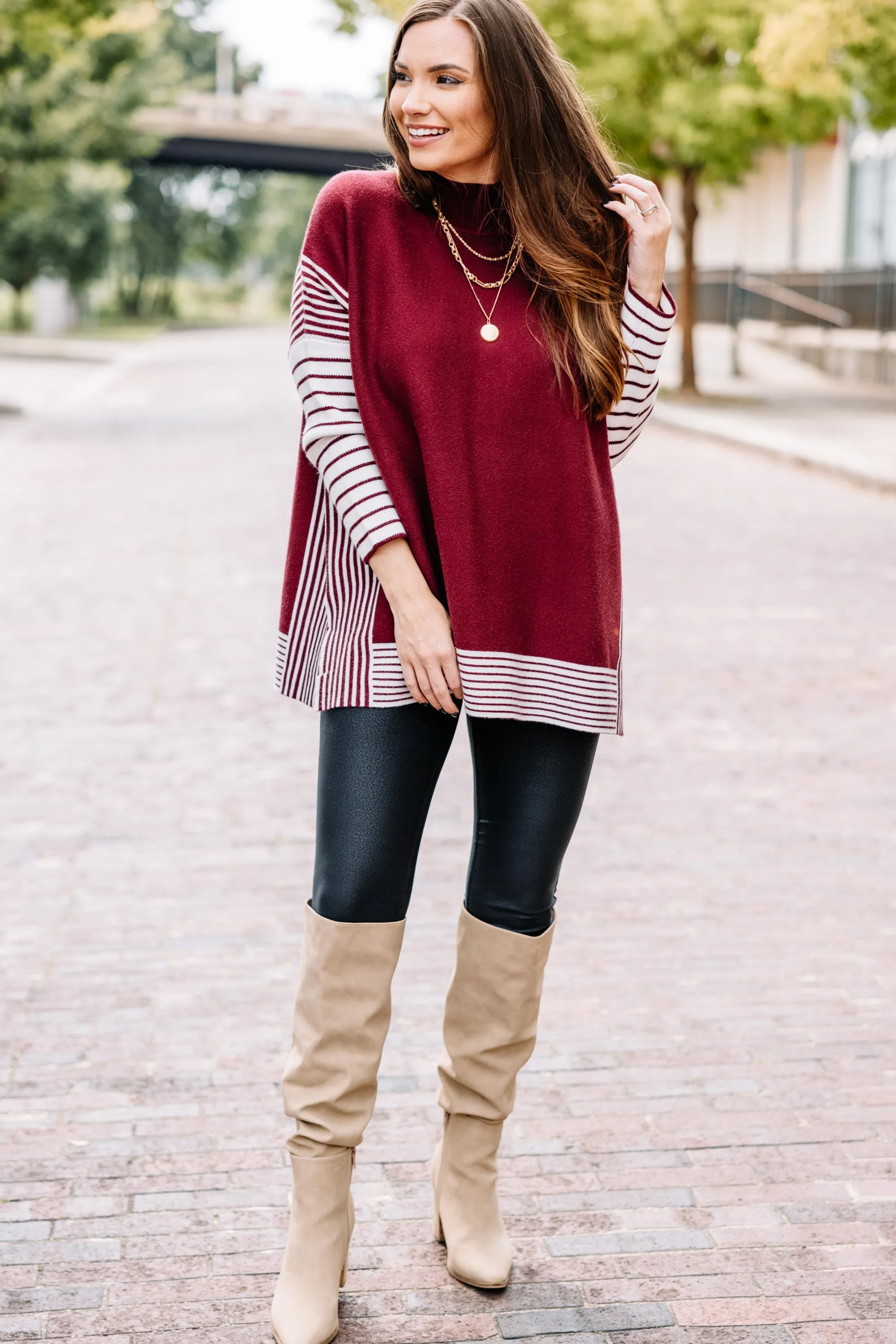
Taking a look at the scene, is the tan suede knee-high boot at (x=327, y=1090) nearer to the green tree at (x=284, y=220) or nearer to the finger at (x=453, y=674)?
the finger at (x=453, y=674)

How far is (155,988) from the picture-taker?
12.8 feet

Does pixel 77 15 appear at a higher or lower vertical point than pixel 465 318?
higher

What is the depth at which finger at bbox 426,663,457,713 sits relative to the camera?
236 centimetres

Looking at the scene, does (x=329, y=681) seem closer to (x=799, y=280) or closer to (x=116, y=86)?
(x=799, y=280)

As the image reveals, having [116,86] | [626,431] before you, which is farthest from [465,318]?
[116,86]

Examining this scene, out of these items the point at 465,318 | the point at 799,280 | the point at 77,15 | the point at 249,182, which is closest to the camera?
the point at 465,318

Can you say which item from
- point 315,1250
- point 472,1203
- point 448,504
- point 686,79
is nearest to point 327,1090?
point 315,1250

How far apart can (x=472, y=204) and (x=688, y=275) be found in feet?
73.2

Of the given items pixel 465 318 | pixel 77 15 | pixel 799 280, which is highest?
pixel 77 15

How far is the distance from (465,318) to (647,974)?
2130 millimetres

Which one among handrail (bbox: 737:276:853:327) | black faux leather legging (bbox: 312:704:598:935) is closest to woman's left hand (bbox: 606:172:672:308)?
black faux leather legging (bbox: 312:704:598:935)

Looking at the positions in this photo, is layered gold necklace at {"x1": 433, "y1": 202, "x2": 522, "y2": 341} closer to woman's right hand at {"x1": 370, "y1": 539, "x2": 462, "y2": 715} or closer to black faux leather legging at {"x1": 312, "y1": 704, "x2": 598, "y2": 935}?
woman's right hand at {"x1": 370, "y1": 539, "x2": 462, "y2": 715}

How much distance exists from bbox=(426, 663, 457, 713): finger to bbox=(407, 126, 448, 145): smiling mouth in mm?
751

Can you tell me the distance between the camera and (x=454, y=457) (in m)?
2.36
